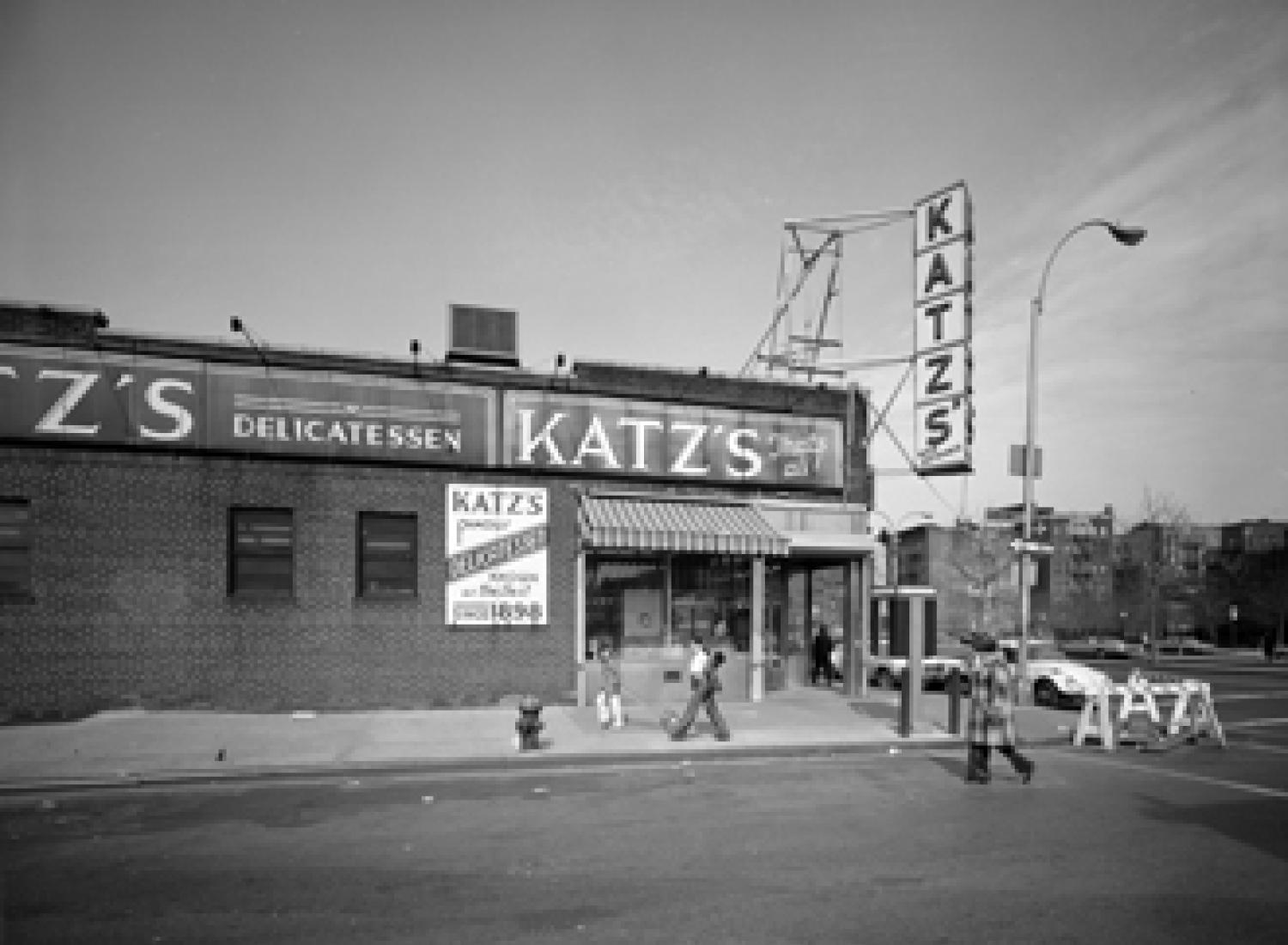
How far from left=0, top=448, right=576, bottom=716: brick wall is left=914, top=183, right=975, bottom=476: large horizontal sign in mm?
9226

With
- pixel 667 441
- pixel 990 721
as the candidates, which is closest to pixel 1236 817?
pixel 990 721

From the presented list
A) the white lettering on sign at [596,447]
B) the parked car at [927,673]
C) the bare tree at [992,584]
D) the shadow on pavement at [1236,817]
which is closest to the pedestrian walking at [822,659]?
the parked car at [927,673]

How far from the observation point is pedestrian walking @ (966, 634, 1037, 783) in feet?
33.8

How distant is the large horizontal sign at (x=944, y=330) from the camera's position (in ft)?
55.0

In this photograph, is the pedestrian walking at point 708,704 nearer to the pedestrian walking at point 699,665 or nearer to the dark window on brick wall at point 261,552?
the pedestrian walking at point 699,665

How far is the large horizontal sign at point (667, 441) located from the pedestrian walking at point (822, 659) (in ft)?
14.7

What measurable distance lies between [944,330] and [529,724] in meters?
11.7

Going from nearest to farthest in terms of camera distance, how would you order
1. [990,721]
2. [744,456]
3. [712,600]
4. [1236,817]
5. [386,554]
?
[1236,817], [990,721], [386,554], [712,600], [744,456]

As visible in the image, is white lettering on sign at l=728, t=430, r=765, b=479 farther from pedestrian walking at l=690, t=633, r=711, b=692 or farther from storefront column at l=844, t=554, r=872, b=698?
pedestrian walking at l=690, t=633, r=711, b=692

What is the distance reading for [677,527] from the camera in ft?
54.5

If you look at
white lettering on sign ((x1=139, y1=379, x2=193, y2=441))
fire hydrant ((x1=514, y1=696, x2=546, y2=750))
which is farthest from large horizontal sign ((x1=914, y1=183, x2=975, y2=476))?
white lettering on sign ((x1=139, y1=379, x2=193, y2=441))

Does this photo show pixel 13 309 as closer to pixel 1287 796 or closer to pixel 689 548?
pixel 689 548

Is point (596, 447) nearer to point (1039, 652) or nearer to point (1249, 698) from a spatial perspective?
point (1039, 652)

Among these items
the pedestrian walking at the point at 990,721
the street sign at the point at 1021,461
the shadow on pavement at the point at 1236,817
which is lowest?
the shadow on pavement at the point at 1236,817
